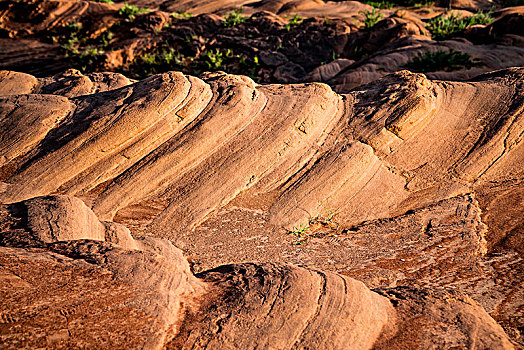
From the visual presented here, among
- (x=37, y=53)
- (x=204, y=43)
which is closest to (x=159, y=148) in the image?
(x=204, y=43)

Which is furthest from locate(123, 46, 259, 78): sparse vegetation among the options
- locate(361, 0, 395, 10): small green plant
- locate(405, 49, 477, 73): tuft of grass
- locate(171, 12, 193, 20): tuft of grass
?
locate(361, 0, 395, 10): small green plant

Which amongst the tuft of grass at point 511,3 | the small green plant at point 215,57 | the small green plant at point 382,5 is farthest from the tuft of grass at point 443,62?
the tuft of grass at point 511,3

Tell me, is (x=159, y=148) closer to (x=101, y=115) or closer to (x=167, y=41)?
(x=101, y=115)

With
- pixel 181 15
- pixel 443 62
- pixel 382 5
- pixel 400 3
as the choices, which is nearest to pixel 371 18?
pixel 382 5

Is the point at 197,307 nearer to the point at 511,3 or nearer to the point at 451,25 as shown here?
the point at 451,25

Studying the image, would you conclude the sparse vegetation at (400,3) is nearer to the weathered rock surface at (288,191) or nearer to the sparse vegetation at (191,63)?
the sparse vegetation at (191,63)
